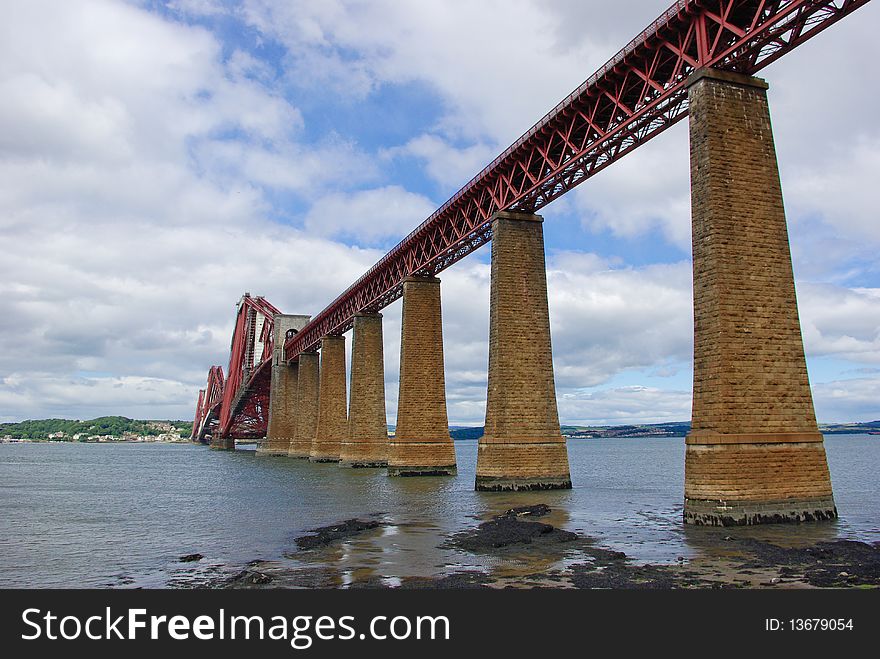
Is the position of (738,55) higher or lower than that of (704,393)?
higher

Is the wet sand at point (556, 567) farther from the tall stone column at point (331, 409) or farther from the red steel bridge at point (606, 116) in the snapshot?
the tall stone column at point (331, 409)

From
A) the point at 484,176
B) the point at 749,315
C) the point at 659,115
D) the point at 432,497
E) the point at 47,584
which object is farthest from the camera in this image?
the point at 484,176

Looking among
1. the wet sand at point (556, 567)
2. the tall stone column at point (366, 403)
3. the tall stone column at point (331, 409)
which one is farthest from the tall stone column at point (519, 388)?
the tall stone column at point (331, 409)

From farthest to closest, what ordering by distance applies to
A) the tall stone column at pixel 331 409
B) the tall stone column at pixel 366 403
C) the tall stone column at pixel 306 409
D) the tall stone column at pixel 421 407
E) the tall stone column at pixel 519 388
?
the tall stone column at pixel 306 409
the tall stone column at pixel 331 409
the tall stone column at pixel 366 403
the tall stone column at pixel 421 407
the tall stone column at pixel 519 388

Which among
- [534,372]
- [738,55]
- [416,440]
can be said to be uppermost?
[738,55]

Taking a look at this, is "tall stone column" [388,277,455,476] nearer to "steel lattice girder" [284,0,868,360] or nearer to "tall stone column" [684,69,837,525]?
"steel lattice girder" [284,0,868,360]

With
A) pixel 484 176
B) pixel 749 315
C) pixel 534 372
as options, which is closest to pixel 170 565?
pixel 749 315

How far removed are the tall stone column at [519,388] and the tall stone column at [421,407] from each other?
11280 millimetres

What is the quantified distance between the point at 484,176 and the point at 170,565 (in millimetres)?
24773

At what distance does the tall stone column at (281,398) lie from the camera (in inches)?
3595

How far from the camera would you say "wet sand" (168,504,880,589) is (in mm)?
12523

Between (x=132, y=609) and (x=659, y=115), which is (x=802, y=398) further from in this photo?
(x=132, y=609)

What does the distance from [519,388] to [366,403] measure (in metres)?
24.8

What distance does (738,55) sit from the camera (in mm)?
20844
